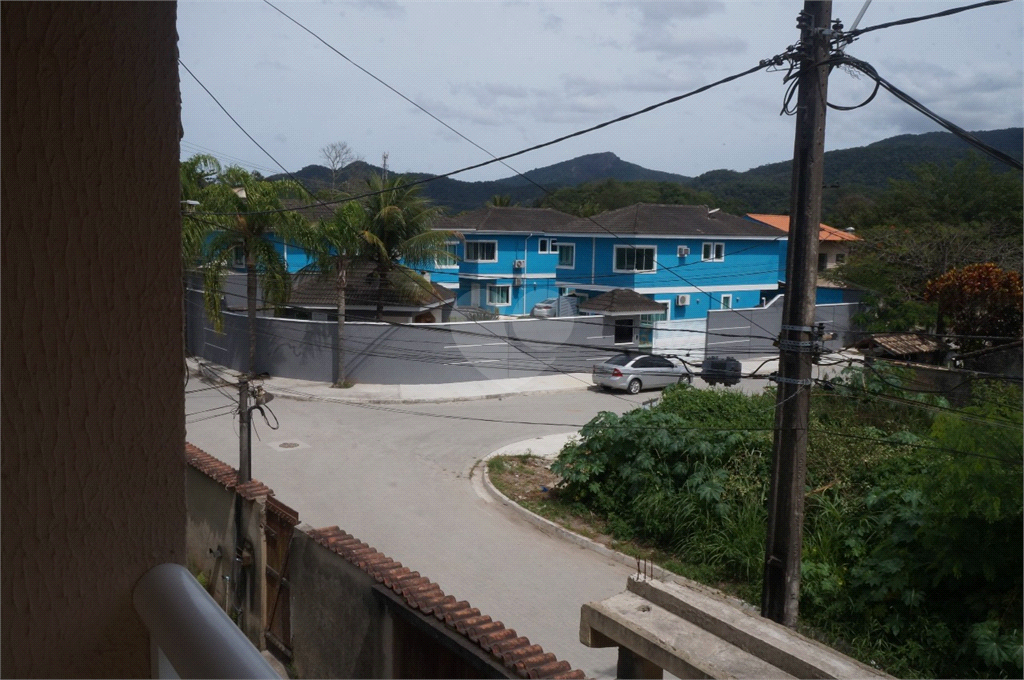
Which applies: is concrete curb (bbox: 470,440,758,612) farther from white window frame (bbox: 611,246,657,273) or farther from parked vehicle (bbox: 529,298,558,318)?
white window frame (bbox: 611,246,657,273)

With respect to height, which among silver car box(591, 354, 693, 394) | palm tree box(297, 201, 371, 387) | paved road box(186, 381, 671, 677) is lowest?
paved road box(186, 381, 671, 677)

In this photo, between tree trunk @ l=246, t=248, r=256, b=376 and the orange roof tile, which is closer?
tree trunk @ l=246, t=248, r=256, b=376

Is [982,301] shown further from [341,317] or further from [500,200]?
[500,200]

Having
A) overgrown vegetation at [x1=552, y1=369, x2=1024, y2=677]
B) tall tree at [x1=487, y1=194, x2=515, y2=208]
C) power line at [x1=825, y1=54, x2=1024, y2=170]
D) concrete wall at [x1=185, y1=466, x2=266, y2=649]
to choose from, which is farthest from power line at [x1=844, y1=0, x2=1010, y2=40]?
tall tree at [x1=487, y1=194, x2=515, y2=208]

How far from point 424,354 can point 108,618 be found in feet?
75.3

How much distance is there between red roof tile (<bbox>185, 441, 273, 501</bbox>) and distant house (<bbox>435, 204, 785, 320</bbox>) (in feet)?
72.0

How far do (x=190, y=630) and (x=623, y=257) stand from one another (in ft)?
106

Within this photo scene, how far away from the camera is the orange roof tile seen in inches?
1217

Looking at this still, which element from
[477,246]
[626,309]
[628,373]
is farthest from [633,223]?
[628,373]

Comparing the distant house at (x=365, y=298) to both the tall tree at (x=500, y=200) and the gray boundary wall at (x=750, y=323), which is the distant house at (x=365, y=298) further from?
the tall tree at (x=500, y=200)

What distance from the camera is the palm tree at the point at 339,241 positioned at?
21.5 meters

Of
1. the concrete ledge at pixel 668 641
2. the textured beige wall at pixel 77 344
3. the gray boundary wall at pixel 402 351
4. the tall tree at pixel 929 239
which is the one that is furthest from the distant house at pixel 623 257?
the textured beige wall at pixel 77 344

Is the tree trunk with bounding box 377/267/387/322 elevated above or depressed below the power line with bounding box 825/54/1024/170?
below

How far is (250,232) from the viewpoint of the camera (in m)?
21.0
